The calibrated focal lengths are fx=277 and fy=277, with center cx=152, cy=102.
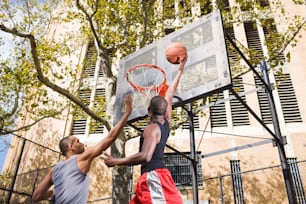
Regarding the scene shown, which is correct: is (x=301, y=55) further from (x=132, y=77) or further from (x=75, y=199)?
(x=75, y=199)

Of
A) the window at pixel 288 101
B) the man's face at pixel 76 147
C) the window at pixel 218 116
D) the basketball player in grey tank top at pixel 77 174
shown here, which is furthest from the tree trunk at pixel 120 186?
the window at pixel 288 101

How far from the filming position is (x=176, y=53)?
582 centimetres

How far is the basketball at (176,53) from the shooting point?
579cm

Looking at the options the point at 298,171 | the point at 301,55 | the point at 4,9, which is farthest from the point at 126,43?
the point at 301,55

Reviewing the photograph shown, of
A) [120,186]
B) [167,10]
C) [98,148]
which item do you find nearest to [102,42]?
[167,10]

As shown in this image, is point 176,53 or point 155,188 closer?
point 155,188

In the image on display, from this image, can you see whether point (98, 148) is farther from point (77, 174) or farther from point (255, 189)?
point (255, 189)

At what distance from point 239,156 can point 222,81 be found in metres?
9.28

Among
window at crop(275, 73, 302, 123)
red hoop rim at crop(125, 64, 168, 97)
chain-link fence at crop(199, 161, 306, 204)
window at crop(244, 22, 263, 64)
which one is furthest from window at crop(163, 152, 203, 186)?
window at crop(244, 22, 263, 64)

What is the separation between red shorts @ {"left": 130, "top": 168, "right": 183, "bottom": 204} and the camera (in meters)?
2.64

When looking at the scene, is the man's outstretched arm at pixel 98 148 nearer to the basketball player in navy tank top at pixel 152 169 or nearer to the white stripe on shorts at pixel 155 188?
the basketball player in navy tank top at pixel 152 169

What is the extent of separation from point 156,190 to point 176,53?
3685 millimetres

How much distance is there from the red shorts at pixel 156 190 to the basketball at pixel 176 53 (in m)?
3.44

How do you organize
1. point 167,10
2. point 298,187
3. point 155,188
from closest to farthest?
point 155,188, point 167,10, point 298,187
